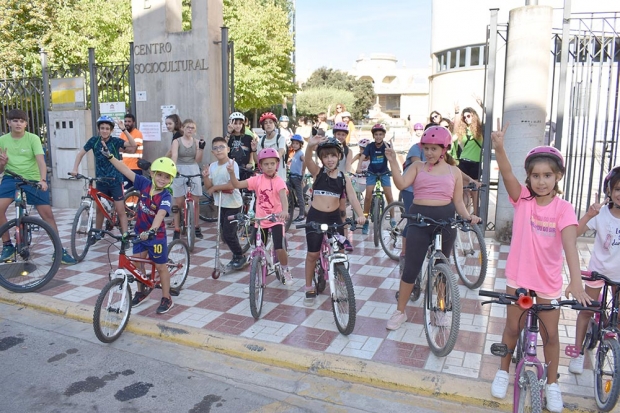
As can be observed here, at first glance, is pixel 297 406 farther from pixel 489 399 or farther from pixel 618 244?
pixel 618 244

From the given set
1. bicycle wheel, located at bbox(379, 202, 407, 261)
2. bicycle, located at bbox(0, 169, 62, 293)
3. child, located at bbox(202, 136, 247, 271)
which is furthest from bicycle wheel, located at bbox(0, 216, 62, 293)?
bicycle wheel, located at bbox(379, 202, 407, 261)

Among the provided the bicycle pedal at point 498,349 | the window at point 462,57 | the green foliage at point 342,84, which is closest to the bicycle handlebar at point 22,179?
the bicycle pedal at point 498,349

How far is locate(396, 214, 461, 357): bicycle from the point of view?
169 inches

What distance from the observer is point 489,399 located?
379 centimetres

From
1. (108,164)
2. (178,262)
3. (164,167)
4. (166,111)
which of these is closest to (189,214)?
(108,164)

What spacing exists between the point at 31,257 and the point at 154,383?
3.40 meters

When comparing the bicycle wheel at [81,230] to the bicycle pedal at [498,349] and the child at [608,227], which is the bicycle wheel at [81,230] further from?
the child at [608,227]

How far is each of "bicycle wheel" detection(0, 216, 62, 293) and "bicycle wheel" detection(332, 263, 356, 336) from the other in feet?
12.1

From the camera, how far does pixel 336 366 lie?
433 centimetres

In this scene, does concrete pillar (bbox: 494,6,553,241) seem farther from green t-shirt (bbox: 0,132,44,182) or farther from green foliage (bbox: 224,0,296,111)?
green foliage (bbox: 224,0,296,111)

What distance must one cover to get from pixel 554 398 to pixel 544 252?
104cm

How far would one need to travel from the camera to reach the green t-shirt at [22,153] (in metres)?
6.75

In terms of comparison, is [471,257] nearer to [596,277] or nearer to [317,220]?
[317,220]

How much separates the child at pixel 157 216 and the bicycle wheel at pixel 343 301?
1887 millimetres
